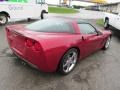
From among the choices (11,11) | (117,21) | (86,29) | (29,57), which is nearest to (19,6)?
(11,11)

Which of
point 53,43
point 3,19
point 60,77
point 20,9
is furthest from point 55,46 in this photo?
point 20,9

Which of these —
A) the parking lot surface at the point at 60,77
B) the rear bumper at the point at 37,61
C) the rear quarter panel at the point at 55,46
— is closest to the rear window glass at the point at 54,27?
the rear quarter panel at the point at 55,46

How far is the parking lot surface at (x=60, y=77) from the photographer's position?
360cm

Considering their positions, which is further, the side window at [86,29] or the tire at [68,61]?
the side window at [86,29]

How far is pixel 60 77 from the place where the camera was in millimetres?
4000

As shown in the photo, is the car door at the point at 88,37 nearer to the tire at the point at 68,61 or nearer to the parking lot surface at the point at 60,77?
the tire at the point at 68,61

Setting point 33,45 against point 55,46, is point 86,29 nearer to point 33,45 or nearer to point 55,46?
point 55,46

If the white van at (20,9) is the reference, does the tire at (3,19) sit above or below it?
below

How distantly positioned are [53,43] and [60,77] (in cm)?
100

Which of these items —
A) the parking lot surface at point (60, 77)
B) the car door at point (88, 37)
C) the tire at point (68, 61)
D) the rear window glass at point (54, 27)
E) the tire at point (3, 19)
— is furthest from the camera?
the tire at point (3, 19)

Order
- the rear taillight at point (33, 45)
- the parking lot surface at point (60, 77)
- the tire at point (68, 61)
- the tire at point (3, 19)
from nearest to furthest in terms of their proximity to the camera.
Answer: the rear taillight at point (33, 45) → the parking lot surface at point (60, 77) → the tire at point (68, 61) → the tire at point (3, 19)

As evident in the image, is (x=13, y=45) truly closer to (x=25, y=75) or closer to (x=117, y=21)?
(x=25, y=75)

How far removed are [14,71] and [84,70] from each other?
189cm

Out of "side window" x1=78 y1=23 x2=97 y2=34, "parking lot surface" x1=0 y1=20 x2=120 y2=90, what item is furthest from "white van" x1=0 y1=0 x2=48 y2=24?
"side window" x1=78 y1=23 x2=97 y2=34
